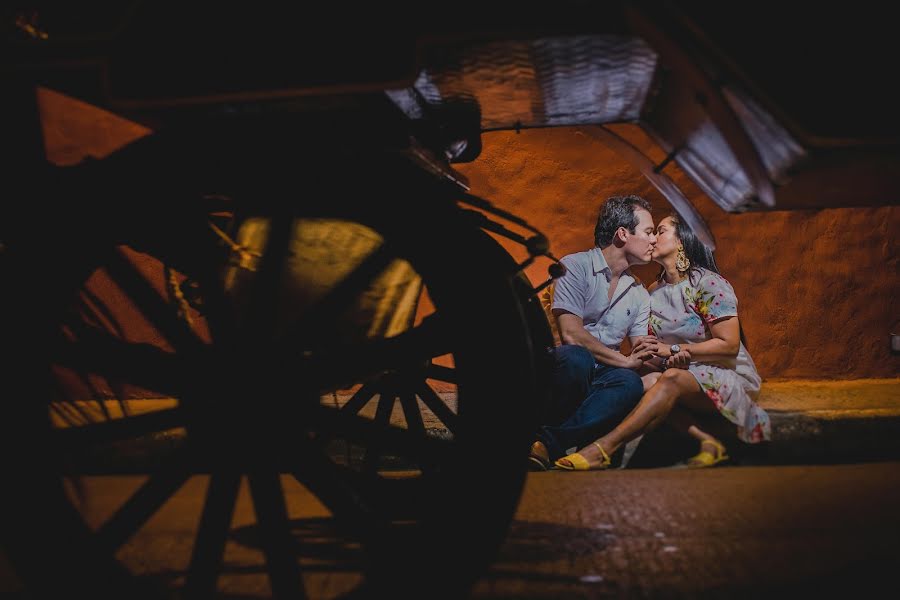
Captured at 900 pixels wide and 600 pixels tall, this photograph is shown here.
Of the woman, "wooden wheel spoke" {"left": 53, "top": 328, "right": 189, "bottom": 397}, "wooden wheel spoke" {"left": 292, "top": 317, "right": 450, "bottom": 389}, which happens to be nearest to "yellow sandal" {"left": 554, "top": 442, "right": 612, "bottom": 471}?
the woman

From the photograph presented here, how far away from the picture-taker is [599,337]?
4.13 m

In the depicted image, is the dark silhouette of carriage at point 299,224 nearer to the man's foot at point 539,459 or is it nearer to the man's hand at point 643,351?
the man's foot at point 539,459

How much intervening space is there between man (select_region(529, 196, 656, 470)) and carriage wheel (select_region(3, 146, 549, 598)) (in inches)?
86.4

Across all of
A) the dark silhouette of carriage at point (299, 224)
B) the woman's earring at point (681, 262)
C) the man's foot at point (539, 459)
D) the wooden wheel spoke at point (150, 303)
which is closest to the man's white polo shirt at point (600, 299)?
the woman's earring at point (681, 262)

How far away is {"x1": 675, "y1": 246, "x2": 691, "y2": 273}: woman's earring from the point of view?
13.6 ft

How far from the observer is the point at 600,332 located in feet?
13.6

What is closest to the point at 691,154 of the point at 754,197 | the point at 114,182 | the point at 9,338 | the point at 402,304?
the point at 754,197

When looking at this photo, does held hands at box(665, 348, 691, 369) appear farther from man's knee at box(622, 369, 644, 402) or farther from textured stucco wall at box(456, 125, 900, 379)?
textured stucco wall at box(456, 125, 900, 379)

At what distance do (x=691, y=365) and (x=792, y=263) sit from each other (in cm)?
158

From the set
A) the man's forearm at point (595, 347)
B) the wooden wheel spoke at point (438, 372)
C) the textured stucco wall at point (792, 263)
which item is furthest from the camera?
the textured stucco wall at point (792, 263)

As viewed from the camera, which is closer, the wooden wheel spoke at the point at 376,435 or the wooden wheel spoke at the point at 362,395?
the wooden wheel spoke at the point at 376,435

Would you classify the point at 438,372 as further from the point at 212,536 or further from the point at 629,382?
the point at 629,382

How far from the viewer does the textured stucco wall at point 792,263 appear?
4691mm

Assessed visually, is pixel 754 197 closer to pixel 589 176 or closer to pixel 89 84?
pixel 89 84
